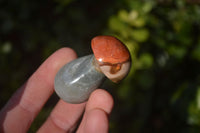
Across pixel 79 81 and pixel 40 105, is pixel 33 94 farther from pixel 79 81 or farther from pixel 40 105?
pixel 79 81

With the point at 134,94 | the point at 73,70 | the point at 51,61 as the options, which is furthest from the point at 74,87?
the point at 134,94

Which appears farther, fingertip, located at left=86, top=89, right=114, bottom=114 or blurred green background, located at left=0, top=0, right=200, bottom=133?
blurred green background, located at left=0, top=0, right=200, bottom=133

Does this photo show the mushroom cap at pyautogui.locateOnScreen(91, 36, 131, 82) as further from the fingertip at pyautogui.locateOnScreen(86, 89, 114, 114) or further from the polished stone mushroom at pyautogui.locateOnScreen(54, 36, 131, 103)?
the fingertip at pyautogui.locateOnScreen(86, 89, 114, 114)

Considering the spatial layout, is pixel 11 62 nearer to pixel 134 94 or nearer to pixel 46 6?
pixel 46 6

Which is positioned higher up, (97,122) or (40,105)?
(97,122)

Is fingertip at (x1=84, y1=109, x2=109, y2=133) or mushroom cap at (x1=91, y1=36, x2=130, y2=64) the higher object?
mushroom cap at (x1=91, y1=36, x2=130, y2=64)

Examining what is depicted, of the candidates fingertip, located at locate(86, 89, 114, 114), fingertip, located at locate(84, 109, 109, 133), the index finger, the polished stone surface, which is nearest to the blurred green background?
the index finger

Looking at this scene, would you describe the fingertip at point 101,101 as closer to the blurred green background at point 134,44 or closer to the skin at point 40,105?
the skin at point 40,105

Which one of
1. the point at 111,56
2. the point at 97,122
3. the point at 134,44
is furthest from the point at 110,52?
the point at 134,44

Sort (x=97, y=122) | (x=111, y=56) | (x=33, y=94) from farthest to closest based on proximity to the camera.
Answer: (x=33, y=94), (x=111, y=56), (x=97, y=122)

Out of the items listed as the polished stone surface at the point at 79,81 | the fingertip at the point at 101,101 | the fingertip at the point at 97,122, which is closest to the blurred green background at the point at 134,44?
the polished stone surface at the point at 79,81
